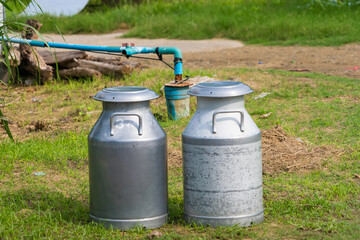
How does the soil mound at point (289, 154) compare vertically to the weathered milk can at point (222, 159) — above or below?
below

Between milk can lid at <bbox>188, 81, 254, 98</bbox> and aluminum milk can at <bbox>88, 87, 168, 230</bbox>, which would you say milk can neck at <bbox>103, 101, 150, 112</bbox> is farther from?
milk can lid at <bbox>188, 81, 254, 98</bbox>

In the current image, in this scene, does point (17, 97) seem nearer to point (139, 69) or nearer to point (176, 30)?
point (139, 69)

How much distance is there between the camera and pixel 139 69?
8.35 metres

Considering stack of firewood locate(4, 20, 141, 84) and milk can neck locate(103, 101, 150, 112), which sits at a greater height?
milk can neck locate(103, 101, 150, 112)

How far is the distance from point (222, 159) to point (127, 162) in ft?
1.84

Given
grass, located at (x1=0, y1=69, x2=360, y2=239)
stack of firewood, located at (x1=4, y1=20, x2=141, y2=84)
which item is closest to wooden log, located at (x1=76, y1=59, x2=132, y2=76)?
stack of firewood, located at (x1=4, y1=20, x2=141, y2=84)

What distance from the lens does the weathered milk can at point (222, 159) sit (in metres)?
3.21

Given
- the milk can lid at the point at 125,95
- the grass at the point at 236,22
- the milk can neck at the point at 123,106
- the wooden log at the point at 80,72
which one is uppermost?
the grass at the point at 236,22

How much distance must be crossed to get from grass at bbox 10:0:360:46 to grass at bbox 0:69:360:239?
3.97 m

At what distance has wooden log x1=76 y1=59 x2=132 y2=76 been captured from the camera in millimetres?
7914

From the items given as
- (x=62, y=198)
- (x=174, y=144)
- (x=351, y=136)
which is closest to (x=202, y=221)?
(x=62, y=198)

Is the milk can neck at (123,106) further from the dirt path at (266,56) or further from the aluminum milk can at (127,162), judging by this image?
the dirt path at (266,56)

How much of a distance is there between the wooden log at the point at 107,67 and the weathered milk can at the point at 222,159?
15.5ft

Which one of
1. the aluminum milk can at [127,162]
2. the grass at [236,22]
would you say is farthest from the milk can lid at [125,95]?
the grass at [236,22]
